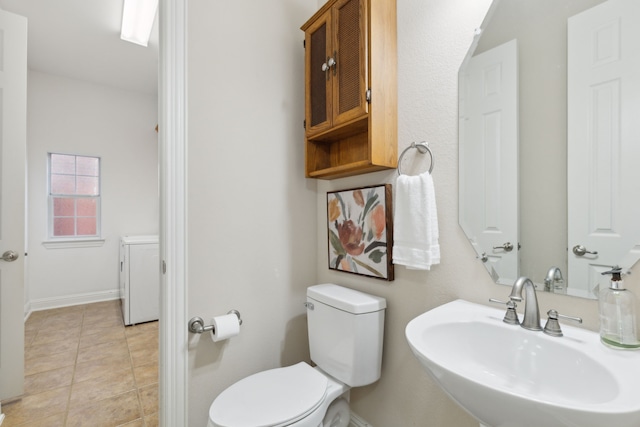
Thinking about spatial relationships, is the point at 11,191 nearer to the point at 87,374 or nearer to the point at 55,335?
the point at 87,374

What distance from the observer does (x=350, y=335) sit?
123cm

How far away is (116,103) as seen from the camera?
149 inches

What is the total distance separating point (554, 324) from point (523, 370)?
152 millimetres

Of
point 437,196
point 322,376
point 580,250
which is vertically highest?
point 437,196

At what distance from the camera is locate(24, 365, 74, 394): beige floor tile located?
1901mm

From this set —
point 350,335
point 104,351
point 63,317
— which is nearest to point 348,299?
point 350,335

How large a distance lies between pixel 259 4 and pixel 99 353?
279 cm

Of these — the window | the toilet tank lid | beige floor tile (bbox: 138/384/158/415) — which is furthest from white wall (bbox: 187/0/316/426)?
the window

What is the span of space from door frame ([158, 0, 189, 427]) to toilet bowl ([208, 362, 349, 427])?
11.5 inches

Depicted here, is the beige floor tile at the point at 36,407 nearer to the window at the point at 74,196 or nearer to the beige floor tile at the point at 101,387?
the beige floor tile at the point at 101,387

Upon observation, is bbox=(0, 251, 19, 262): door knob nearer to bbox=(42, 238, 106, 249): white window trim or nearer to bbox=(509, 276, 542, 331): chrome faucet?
bbox=(42, 238, 106, 249): white window trim

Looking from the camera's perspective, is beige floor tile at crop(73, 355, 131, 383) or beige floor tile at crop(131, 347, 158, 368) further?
beige floor tile at crop(131, 347, 158, 368)

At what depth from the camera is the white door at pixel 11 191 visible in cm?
167

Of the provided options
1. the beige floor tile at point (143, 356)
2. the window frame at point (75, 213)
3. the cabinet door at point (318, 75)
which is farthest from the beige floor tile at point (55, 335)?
the cabinet door at point (318, 75)
